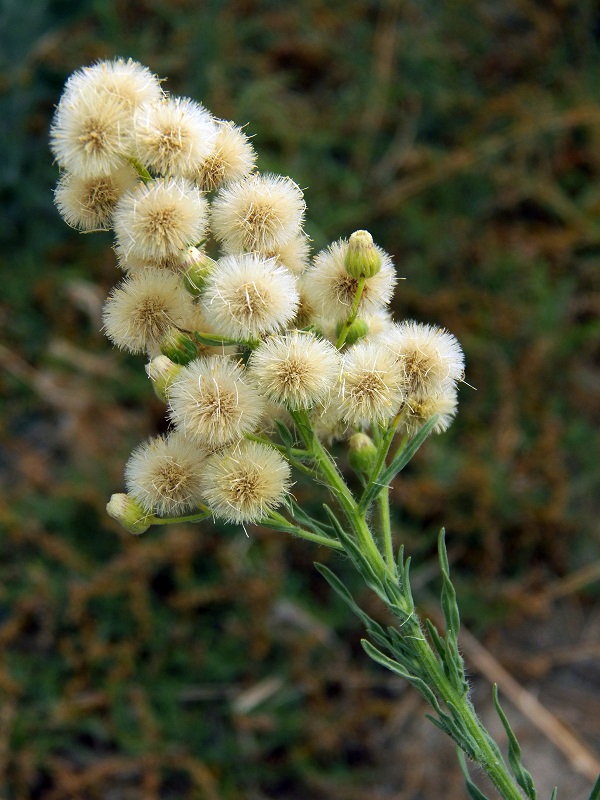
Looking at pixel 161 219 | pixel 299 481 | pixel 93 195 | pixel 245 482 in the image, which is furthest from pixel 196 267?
pixel 299 481

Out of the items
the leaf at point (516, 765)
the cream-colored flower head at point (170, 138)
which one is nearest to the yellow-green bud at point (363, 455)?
the leaf at point (516, 765)

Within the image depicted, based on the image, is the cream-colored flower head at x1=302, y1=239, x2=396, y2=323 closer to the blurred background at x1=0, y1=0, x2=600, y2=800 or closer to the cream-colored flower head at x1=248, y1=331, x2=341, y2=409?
the cream-colored flower head at x1=248, y1=331, x2=341, y2=409

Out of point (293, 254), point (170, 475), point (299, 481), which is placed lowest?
point (170, 475)

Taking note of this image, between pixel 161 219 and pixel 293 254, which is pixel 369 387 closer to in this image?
pixel 293 254

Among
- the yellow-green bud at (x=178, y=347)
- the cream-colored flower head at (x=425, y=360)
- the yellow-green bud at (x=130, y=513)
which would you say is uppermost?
the cream-colored flower head at (x=425, y=360)

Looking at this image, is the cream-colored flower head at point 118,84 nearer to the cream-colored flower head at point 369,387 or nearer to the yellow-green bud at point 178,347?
the yellow-green bud at point 178,347

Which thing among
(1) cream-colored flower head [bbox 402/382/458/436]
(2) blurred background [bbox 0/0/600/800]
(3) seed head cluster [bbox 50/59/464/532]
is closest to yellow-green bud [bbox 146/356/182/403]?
(3) seed head cluster [bbox 50/59/464/532]

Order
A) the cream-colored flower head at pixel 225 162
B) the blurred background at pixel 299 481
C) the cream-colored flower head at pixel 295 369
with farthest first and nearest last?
the blurred background at pixel 299 481, the cream-colored flower head at pixel 225 162, the cream-colored flower head at pixel 295 369
